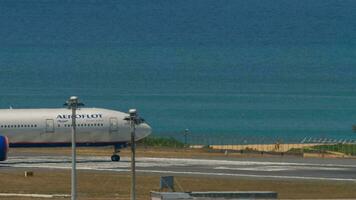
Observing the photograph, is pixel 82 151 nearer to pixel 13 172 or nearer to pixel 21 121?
pixel 21 121

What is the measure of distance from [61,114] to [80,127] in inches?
64.8

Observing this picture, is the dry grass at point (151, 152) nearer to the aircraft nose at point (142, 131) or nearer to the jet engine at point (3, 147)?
the aircraft nose at point (142, 131)

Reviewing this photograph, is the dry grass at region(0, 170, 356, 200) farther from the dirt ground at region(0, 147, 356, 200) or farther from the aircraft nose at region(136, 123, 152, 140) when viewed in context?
the aircraft nose at region(136, 123, 152, 140)

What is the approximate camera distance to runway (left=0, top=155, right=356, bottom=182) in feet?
318

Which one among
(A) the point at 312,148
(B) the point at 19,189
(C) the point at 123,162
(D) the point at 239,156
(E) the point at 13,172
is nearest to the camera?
(B) the point at 19,189

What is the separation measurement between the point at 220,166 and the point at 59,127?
1280 cm

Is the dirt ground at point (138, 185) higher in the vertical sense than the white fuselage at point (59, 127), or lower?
lower

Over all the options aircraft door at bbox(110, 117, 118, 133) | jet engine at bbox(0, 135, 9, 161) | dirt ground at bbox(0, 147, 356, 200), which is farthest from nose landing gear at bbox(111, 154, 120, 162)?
dirt ground at bbox(0, 147, 356, 200)

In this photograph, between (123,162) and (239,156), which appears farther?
(239,156)

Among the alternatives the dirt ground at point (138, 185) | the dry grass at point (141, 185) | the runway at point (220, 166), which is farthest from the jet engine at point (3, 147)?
the dry grass at point (141, 185)

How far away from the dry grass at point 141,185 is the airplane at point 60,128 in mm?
15266

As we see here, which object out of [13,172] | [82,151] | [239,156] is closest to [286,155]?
[239,156]

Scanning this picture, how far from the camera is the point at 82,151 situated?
12419cm

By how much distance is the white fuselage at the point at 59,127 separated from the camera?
111m
